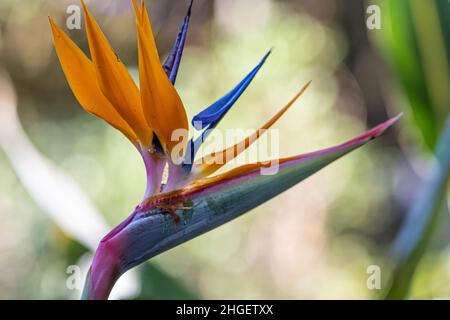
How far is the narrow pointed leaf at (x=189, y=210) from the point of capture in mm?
619

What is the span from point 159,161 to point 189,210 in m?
0.09

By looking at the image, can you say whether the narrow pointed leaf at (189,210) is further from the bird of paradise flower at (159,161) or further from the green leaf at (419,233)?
the green leaf at (419,233)

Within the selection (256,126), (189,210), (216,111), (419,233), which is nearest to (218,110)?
(216,111)

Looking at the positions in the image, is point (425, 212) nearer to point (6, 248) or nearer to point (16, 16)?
point (6, 248)

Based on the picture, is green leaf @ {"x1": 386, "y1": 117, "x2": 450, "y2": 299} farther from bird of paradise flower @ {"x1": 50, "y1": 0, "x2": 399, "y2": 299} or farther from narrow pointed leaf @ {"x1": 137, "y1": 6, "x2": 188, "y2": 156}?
narrow pointed leaf @ {"x1": 137, "y1": 6, "x2": 188, "y2": 156}

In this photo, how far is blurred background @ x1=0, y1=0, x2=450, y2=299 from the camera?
2.48m

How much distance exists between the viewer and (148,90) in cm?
65

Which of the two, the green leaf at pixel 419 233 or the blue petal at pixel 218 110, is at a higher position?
the blue petal at pixel 218 110

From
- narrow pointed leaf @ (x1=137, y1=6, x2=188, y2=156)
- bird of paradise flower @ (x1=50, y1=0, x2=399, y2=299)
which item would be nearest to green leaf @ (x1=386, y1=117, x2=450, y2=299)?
bird of paradise flower @ (x1=50, y1=0, x2=399, y2=299)

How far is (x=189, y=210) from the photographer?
649mm

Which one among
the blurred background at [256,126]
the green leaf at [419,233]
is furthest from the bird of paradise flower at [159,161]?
the blurred background at [256,126]

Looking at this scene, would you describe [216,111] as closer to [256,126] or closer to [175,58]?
[175,58]

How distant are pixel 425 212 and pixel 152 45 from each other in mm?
593
